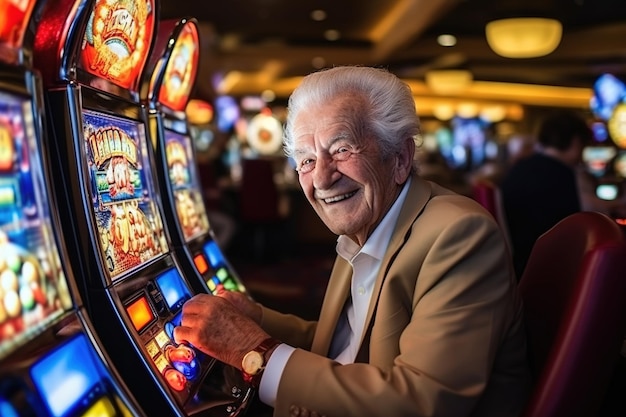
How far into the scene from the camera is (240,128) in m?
14.4

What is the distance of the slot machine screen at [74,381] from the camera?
1.05 m

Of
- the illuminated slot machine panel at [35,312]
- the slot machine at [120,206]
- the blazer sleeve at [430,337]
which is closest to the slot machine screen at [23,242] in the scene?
the illuminated slot machine panel at [35,312]

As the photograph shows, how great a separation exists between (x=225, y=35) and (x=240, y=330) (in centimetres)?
934

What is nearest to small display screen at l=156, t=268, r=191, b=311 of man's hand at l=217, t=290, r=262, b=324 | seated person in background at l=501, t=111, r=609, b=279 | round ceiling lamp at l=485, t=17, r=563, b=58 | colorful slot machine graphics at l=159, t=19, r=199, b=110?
man's hand at l=217, t=290, r=262, b=324

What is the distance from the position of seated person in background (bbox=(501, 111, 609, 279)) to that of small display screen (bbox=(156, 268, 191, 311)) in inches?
93.2

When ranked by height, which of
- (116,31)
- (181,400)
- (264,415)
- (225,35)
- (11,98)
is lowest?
(264,415)

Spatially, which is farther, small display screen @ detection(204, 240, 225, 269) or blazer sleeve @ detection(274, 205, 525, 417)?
small display screen @ detection(204, 240, 225, 269)

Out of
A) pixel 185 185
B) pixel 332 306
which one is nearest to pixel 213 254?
pixel 185 185

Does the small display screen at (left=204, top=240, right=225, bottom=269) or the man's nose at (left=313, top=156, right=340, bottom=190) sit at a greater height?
the man's nose at (left=313, top=156, right=340, bottom=190)

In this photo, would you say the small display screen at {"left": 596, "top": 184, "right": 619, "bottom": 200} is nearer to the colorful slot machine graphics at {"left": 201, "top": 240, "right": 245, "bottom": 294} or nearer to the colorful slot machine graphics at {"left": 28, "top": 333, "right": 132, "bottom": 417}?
the colorful slot machine graphics at {"left": 201, "top": 240, "right": 245, "bottom": 294}

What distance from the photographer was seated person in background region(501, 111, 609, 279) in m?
4.03

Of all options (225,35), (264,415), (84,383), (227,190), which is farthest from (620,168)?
(84,383)

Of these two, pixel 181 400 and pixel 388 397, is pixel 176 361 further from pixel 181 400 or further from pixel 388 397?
pixel 388 397

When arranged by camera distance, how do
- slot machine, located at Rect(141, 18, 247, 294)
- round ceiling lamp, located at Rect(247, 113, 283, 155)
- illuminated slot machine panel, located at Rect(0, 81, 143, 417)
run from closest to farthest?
illuminated slot machine panel, located at Rect(0, 81, 143, 417) → slot machine, located at Rect(141, 18, 247, 294) → round ceiling lamp, located at Rect(247, 113, 283, 155)
